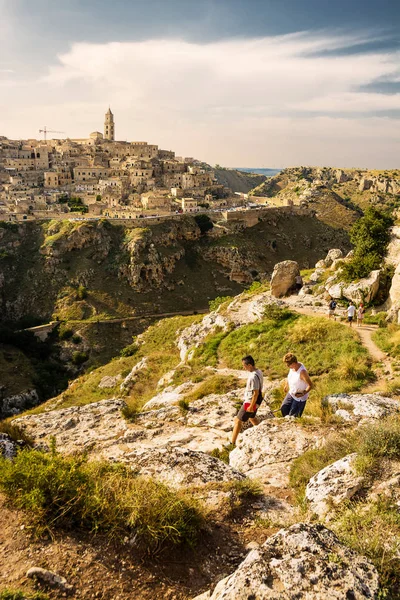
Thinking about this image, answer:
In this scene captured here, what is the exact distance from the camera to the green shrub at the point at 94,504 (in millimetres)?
3598

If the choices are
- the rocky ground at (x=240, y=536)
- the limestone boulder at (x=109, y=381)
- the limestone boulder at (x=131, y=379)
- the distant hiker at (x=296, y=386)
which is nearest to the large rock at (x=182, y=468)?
the rocky ground at (x=240, y=536)

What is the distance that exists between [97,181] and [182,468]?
7157 cm

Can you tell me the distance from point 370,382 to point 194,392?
5241mm

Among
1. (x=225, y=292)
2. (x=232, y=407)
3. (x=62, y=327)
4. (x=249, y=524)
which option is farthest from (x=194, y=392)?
(x=225, y=292)

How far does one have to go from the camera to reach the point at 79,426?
11.8 metres

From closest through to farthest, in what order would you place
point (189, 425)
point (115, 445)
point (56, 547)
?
1. point (56, 547)
2. point (115, 445)
3. point (189, 425)

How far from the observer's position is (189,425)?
31.3 ft

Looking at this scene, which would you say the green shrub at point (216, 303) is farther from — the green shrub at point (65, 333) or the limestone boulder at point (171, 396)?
the green shrub at point (65, 333)

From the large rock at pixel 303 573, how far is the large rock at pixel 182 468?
206cm

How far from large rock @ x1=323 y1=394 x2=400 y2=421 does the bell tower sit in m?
95.1

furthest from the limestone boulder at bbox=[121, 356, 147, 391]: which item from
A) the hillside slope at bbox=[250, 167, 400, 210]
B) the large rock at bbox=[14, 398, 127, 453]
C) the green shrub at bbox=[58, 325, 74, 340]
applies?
the hillside slope at bbox=[250, 167, 400, 210]

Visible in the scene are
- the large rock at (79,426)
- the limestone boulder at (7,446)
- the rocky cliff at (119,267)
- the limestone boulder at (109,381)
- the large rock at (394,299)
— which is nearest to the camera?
the limestone boulder at (7,446)

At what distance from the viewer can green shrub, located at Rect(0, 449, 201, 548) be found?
360cm

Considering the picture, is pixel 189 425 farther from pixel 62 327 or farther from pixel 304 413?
pixel 62 327
